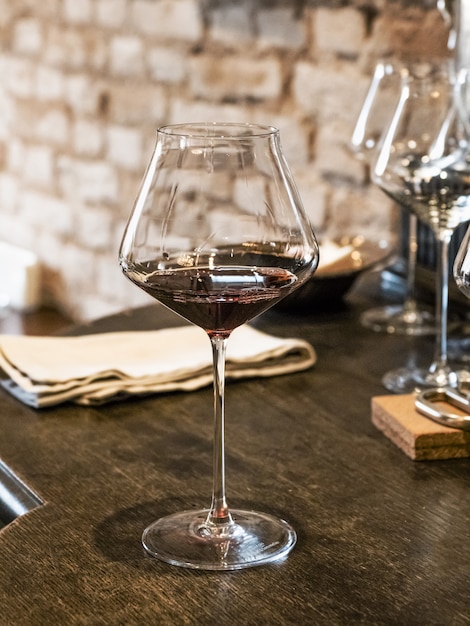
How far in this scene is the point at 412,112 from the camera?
51.9 inches

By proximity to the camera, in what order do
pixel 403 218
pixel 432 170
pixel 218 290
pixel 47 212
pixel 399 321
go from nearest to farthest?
1. pixel 218 290
2. pixel 432 170
3. pixel 399 321
4. pixel 403 218
5. pixel 47 212

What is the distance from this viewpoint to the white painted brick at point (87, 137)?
3074 millimetres

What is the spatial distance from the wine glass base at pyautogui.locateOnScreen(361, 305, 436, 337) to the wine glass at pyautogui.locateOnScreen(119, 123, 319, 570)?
0.62 meters

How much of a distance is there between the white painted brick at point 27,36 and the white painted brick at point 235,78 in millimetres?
853

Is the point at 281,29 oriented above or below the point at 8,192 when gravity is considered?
above

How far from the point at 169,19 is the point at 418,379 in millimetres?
1750

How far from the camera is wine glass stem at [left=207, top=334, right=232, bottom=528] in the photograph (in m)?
0.81

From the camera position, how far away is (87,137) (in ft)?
10.3

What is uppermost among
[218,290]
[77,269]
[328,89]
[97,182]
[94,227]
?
[328,89]

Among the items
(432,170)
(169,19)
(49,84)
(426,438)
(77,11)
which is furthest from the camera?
(49,84)

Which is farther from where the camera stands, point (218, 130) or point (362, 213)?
point (362, 213)

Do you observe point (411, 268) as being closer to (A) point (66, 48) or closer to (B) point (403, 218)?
(B) point (403, 218)

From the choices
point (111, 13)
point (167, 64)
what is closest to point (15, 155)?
point (111, 13)

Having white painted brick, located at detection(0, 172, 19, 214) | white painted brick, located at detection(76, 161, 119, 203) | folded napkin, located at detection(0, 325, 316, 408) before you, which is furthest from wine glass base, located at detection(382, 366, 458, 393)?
white painted brick, located at detection(0, 172, 19, 214)
